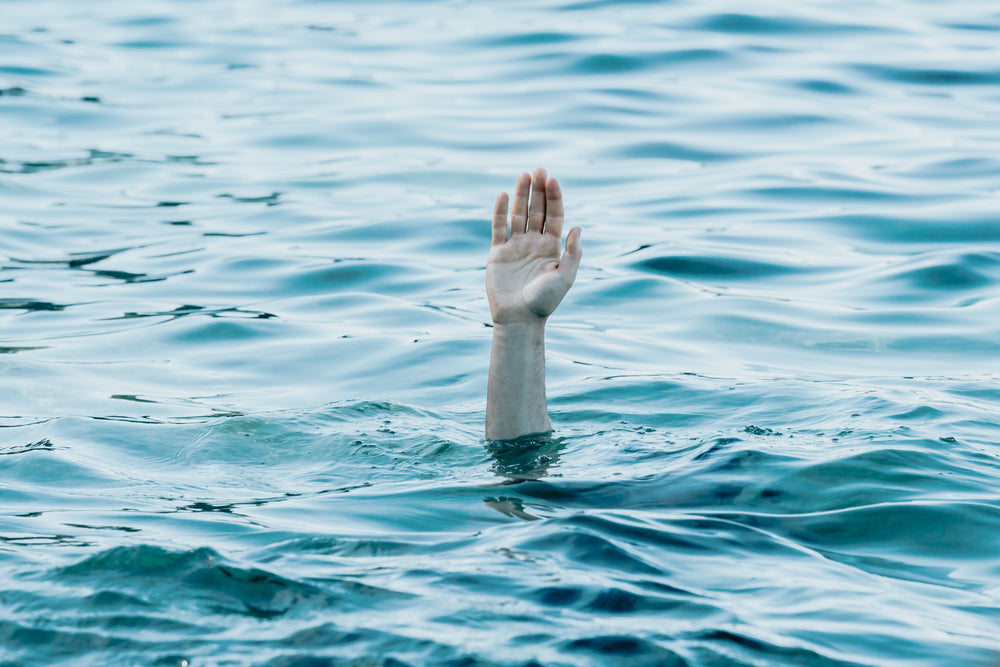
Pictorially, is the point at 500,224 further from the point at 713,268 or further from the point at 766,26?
the point at 766,26

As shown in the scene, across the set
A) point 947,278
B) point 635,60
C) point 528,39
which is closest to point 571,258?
point 947,278

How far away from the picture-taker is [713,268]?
8961 millimetres

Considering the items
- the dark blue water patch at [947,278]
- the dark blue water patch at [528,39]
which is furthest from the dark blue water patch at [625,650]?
the dark blue water patch at [528,39]

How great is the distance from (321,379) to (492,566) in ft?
10.6

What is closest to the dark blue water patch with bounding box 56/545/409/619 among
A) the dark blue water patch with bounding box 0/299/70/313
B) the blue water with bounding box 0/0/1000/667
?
the blue water with bounding box 0/0/1000/667

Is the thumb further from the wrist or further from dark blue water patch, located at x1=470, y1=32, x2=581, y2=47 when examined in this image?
dark blue water patch, located at x1=470, y1=32, x2=581, y2=47

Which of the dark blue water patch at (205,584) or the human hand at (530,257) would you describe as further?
the human hand at (530,257)

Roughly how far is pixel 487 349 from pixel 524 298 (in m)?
2.29

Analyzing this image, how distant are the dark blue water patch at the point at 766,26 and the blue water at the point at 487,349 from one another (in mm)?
70

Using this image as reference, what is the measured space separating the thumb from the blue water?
0.77 metres

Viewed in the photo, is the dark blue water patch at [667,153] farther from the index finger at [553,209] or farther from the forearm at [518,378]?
the forearm at [518,378]

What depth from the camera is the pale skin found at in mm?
5324

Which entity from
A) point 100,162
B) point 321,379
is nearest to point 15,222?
point 100,162

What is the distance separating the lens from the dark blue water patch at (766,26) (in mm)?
16328
